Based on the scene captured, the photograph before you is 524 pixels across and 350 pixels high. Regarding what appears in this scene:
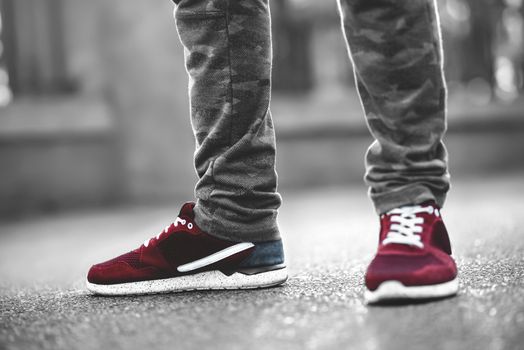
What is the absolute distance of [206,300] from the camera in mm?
866

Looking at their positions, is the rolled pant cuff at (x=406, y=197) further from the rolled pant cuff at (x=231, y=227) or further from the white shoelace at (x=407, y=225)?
the rolled pant cuff at (x=231, y=227)

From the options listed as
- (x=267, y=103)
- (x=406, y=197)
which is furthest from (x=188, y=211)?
(x=406, y=197)

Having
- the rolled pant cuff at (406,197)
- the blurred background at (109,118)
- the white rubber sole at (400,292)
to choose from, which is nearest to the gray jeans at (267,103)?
the rolled pant cuff at (406,197)

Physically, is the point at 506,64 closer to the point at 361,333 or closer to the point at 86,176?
the point at 86,176

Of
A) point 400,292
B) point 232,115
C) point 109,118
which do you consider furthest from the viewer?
point 109,118

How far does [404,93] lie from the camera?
826 millimetres

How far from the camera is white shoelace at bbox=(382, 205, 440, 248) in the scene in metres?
0.80

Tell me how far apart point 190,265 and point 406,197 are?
335 mm

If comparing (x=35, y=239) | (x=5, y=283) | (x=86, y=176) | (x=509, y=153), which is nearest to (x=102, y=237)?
(x=35, y=239)

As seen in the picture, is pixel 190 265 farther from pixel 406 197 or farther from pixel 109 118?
pixel 109 118

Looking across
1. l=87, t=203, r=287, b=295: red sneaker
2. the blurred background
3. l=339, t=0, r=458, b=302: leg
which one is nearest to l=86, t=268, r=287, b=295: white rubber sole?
l=87, t=203, r=287, b=295: red sneaker

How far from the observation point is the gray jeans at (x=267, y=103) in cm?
82

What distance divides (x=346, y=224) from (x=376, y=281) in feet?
3.93

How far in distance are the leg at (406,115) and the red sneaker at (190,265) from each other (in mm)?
195
